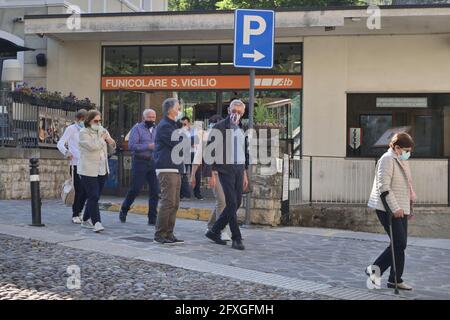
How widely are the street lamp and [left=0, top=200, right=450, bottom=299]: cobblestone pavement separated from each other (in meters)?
5.13

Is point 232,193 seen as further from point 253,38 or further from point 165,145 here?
point 253,38


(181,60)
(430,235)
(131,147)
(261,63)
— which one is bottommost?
(430,235)

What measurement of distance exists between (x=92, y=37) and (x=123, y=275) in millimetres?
10307

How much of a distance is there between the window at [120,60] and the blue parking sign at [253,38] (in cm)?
680

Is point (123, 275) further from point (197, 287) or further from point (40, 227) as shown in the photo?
point (40, 227)

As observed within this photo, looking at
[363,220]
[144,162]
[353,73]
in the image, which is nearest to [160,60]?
[353,73]

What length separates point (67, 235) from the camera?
8680 mm

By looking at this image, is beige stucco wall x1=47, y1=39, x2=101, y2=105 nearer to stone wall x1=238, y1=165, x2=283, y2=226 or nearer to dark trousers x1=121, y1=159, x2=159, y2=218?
dark trousers x1=121, y1=159, x2=159, y2=218

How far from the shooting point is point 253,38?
30.5 feet

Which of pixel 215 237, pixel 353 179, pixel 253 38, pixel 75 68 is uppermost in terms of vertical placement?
pixel 75 68

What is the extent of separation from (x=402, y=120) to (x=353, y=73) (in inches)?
64.4

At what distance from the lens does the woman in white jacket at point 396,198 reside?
6.18 meters

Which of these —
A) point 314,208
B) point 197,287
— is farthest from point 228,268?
point 314,208
